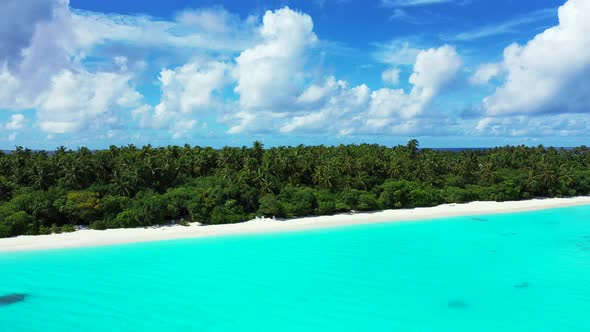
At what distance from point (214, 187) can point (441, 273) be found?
104 feet

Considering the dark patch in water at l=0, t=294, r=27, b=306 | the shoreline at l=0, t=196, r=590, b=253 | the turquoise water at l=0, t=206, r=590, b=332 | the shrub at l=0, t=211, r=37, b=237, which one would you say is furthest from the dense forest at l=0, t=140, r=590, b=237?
the dark patch in water at l=0, t=294, r=27, b=306

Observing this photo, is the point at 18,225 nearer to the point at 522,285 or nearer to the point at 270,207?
the point at 270,207

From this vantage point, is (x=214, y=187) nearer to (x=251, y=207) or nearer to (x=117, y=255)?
(x=251, y=207)

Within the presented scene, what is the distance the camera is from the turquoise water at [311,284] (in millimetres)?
26922

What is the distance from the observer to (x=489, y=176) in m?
78.1

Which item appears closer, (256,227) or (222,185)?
(256,227)

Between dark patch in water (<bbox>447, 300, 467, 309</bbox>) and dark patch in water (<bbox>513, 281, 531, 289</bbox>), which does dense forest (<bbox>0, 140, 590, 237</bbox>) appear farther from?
dark patch in water (<bbox>447, 300, 467, 309</bbox>)

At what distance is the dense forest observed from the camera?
168ft

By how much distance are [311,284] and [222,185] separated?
28.1m

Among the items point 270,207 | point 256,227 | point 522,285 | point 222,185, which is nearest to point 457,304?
point 522,285

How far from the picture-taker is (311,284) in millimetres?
33781

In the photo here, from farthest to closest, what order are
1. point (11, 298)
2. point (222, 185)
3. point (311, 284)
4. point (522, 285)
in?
point (222, 185) < point (311, 284) < point (522, 285) < point (11, 298)

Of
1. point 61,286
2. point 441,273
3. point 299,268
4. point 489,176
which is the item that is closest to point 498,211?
point 489,176

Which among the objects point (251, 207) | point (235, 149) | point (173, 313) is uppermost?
point (235, 149)
